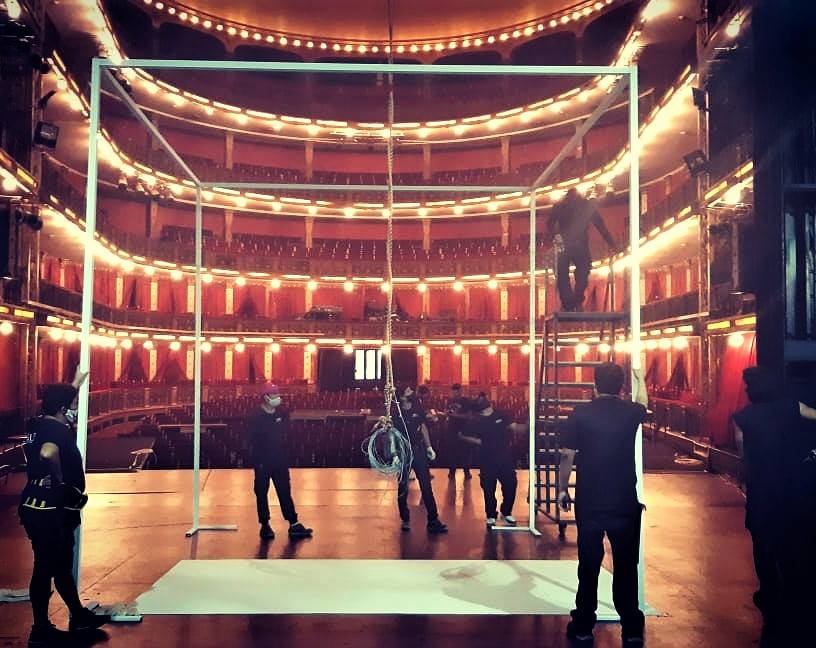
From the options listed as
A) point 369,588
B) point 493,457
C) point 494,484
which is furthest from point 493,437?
point 369,588

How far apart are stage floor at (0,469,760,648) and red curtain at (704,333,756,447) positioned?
65.4 inches

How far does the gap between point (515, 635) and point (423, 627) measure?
2.15 ft

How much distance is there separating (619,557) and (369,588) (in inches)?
91.1

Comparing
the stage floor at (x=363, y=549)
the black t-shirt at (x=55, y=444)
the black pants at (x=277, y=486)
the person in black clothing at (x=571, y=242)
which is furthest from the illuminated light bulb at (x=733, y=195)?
the black t-shirt at (x=55, y=444)

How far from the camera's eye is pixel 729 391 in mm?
15102

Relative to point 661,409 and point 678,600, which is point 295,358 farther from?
point 678,600

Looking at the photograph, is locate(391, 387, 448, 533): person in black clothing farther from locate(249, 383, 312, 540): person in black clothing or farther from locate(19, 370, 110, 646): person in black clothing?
locate(19, 370, 110, 646): person in black clothing

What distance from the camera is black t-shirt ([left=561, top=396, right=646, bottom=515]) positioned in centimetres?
474

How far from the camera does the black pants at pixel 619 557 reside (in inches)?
186

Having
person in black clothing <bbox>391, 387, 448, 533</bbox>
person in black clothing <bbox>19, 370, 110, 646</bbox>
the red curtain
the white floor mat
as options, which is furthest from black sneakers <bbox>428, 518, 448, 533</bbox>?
the red curtain

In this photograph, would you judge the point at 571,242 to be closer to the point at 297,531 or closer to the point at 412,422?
the point at 412,422

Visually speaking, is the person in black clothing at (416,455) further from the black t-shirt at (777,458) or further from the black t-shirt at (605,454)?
the black t-shirt at (777,458)

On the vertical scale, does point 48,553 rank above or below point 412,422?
below

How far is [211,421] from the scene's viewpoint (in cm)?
2242
